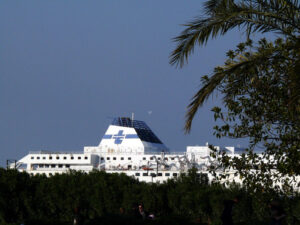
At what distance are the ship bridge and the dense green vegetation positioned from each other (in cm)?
2636

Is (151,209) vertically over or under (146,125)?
under

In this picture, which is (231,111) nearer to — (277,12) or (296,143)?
(296,143)

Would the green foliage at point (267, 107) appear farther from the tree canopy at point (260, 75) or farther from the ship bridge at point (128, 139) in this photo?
the ship bridge at point (128, 139)

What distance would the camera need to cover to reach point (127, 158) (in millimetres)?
66750

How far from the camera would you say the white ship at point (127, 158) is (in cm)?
6303

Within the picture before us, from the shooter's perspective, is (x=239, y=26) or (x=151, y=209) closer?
(x=239, y=26)

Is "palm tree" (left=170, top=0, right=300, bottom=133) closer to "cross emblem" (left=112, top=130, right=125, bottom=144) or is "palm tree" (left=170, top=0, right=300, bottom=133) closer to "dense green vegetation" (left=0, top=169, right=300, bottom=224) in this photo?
"dense green vegetation" (left=0, top=169, right=300, bottom=224)

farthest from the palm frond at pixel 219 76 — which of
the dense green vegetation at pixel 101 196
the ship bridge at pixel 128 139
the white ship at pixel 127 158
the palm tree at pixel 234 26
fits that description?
the ship bridge at pixel 128 139

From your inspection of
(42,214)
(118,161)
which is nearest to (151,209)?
(42,214)

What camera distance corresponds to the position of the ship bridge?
7050 centimetres

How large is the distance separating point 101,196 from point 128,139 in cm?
3199

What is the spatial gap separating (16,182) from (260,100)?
2979 cm

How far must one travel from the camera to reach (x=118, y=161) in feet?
220

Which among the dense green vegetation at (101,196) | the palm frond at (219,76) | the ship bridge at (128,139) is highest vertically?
the ship bridge at (128,139)
